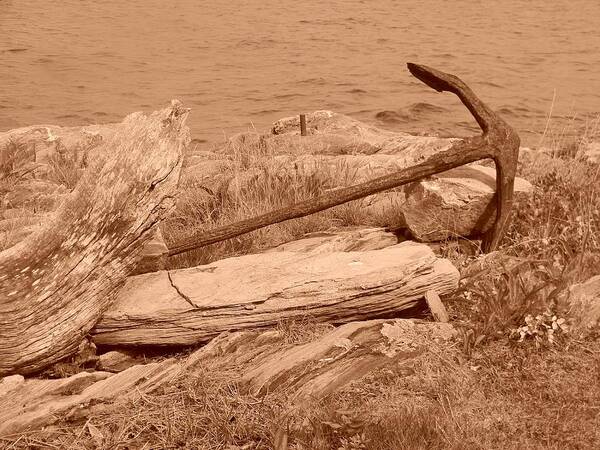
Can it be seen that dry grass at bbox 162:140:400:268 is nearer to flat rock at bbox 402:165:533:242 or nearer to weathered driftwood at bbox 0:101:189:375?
flat rock at bbox 402:165:533:242

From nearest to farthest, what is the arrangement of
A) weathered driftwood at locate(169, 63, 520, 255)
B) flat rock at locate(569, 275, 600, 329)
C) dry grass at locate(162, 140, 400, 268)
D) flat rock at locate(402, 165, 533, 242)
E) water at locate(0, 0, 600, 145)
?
1. flat rock at locate(569, 275, 600, 329)
2. weathered driftwood at locate(169, 63, 520, 255)
3. flat rock at locate(402, 165, 533, 242)
4. dry grass at locate(162, 140, 400, 268)
5. water at locate(0, 0, 600, 145)

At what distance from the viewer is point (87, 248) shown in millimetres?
4312

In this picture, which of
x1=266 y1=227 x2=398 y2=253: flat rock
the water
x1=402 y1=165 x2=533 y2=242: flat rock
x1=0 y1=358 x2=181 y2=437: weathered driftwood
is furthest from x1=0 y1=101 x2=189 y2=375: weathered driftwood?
the water

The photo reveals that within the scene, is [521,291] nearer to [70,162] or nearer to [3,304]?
[3,304]

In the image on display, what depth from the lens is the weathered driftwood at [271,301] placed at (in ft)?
14.8

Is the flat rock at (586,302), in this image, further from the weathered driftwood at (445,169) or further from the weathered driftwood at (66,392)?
the weathered driftwood at (66,392)

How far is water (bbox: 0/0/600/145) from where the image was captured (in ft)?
36.4

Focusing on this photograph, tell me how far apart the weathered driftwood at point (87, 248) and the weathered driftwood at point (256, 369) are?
0.78 ft

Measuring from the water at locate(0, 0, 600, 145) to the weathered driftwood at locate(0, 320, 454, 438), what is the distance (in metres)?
5.25

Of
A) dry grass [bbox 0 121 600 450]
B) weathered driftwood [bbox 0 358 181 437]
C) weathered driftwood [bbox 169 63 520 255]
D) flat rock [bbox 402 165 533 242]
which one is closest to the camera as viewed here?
dry grass [bbox 0 121 600 450]

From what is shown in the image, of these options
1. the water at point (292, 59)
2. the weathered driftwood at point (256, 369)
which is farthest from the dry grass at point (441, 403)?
the water at point (292, 59)

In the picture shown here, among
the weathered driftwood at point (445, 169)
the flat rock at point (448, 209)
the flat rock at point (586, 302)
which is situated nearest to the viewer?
the flat rock at point (586, 302)

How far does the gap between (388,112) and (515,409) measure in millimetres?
7547

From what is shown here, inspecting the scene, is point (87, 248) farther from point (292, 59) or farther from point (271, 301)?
point (292, 59)
